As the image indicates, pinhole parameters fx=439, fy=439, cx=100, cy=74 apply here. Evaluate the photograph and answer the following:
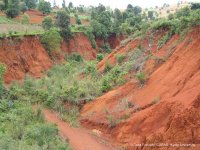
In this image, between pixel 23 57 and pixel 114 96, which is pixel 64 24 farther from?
pixel 114 96

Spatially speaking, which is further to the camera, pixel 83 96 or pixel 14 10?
pixel 14 10

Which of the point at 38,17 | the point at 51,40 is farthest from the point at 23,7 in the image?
the point at 51,40

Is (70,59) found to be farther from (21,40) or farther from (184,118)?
(184,118)

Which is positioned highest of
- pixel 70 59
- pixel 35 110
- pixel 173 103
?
pixel 173 103

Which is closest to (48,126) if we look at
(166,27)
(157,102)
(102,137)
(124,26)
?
(102,137)

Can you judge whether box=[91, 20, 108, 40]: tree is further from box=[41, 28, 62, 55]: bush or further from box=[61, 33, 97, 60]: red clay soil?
box=[41, 28, 62, 55]: bush

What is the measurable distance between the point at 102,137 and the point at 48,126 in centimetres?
316

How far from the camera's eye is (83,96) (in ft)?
85.7

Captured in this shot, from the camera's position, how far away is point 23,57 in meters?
36.1

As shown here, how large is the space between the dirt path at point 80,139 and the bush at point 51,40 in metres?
18.8

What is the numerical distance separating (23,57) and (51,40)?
556 centimetres

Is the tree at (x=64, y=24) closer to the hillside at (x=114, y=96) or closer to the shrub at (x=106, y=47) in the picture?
the hillside at (x=114, y=96)

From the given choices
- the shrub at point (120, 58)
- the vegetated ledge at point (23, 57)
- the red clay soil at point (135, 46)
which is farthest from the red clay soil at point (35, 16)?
the shrub at point (120, 58)

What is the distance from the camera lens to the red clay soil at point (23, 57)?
33.6m
